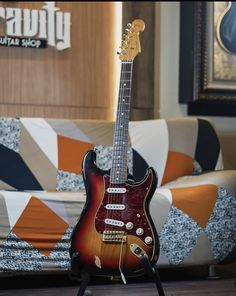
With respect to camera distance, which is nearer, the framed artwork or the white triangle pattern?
the white triangle pattern

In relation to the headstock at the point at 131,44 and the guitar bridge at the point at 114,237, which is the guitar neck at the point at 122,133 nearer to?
the headstock at the point at 131,44

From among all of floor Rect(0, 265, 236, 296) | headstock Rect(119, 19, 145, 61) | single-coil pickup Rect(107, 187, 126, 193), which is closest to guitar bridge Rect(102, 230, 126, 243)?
single-coil pickup Rect(107, 187, 126, 193)

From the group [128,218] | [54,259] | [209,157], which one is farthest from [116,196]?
[209,157]

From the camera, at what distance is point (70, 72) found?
3.13 metres

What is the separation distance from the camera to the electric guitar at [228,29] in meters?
3.23

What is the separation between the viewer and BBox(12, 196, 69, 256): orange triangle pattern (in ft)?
6.74

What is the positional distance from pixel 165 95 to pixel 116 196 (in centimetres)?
172

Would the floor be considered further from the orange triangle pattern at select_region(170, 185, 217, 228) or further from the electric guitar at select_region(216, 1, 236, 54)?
the electric guitar at select_region(216, 1, 236, 54)

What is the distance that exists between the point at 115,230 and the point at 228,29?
2066mm

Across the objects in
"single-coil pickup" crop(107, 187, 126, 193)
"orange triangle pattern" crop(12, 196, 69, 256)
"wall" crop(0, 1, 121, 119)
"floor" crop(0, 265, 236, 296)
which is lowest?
"floor" crop(0, 265, 236, 296)

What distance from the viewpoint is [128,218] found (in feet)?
5.37

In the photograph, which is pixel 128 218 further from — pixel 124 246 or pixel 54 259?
pixel 54 259

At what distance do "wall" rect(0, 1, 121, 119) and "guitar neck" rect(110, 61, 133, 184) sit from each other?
4.60 ft

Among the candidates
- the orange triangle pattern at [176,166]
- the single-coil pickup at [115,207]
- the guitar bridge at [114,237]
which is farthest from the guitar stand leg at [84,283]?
the orange triangle pattern at [176,166]
